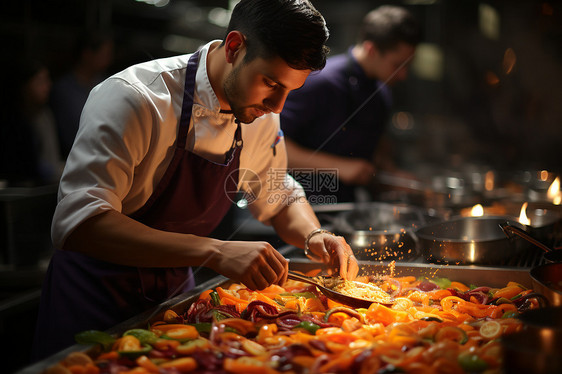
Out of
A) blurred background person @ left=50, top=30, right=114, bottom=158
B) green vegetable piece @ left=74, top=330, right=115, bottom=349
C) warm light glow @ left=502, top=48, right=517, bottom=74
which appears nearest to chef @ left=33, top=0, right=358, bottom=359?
green vegetable piece @ left=74, top=330, right=115, bottom=349

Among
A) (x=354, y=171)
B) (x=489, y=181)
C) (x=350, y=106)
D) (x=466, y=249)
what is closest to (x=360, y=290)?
(x=466, y=249)

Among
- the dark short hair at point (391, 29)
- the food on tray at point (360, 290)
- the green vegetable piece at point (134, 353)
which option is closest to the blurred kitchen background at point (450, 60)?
the dark short hair at point (391, 29)

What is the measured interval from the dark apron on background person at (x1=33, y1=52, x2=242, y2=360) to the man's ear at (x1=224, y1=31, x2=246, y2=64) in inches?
6.7

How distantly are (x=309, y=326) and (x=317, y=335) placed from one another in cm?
4

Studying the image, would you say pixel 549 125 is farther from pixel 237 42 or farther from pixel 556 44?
pixel 237 42

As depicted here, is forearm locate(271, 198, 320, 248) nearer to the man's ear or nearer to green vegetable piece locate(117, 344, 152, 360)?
the man's ear

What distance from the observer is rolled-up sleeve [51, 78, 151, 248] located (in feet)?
4.42

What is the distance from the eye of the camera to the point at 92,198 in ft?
4.40

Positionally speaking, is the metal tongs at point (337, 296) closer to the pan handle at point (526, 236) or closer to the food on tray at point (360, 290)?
the food on tray at point (360, 290)

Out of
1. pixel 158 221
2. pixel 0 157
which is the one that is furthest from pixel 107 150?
pixel 0 157

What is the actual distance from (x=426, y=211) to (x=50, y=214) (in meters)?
A: 2.14

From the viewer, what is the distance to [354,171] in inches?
117

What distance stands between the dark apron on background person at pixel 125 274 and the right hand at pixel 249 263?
28 centimetres

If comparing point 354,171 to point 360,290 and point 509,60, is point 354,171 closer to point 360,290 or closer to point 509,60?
point 360,290
